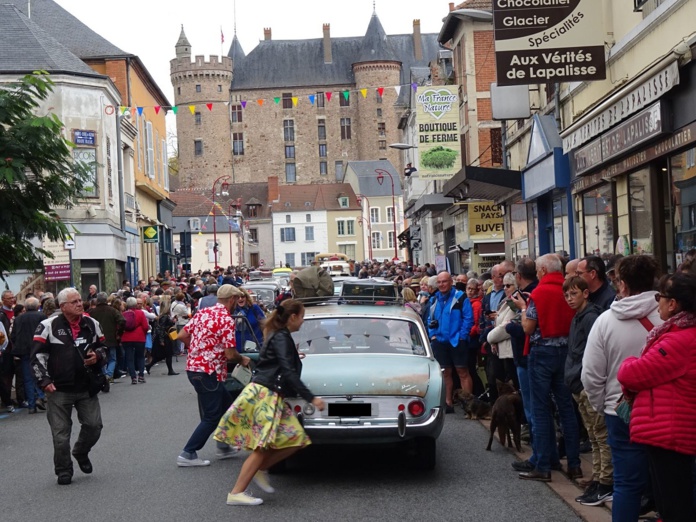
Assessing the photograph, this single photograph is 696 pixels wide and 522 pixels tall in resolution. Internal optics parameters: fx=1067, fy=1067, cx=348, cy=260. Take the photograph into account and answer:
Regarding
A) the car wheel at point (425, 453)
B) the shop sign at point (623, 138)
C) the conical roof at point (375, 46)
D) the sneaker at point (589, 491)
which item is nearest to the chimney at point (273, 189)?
the conical roof at point (375, 46)

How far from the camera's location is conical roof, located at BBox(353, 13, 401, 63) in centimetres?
12444

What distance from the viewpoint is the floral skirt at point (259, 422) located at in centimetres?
820

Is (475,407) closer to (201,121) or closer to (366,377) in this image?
(366,377)

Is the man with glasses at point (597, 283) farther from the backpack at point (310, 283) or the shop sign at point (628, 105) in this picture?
the backpack at point (310, 283)

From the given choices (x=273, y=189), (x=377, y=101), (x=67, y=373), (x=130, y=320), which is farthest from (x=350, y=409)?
(x=377, y=101)

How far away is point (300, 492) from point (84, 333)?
2.66 metres

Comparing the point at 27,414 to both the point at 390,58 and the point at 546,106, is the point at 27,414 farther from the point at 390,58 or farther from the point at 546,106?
the point at 390,58

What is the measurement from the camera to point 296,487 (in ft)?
29.3

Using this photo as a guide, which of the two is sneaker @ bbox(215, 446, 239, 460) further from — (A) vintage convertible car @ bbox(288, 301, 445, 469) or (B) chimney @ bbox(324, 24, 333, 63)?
(B) chimney @ bbox(324, 24, 333, 63)

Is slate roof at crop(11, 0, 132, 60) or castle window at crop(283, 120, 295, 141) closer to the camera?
slate roof at crop(11, 0, 132, 60)

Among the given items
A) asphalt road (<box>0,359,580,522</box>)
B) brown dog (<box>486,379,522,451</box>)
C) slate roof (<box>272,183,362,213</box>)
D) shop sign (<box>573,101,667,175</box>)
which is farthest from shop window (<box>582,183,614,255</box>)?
slate roof (<box>272,183,362,213</box>)

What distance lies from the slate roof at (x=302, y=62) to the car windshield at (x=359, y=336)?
4569 inches

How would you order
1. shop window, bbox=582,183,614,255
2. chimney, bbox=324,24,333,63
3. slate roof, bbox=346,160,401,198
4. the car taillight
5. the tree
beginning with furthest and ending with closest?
chimney, bbox=324,24,333,63, slate roof, bbox=346,160,401,198, shop window, bbox=582,183,614,255, the tree, the car taillight

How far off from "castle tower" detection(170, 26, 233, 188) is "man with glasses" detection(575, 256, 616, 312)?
112 m
